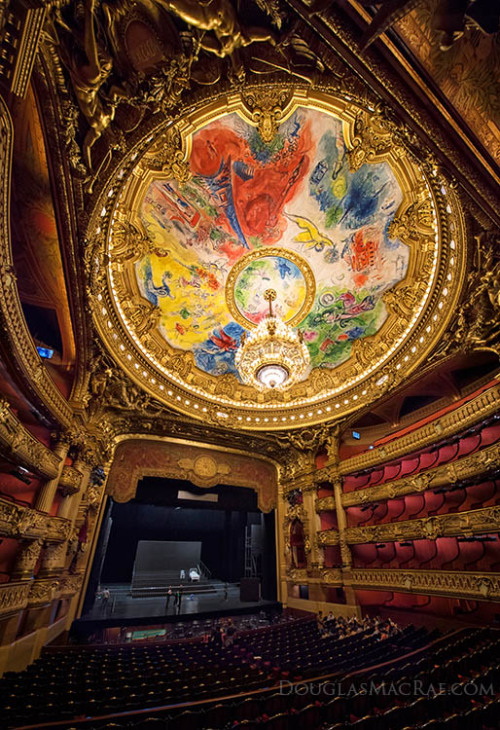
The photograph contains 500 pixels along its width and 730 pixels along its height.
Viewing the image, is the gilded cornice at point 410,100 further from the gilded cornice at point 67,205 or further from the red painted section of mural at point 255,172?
the red painted section of mural at point 255,172

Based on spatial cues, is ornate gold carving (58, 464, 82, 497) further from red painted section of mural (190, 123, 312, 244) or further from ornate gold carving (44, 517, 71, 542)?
red painted section of mural (190, 123, 312, 244)

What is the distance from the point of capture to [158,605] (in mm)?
11977

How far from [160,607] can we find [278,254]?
14971 mm

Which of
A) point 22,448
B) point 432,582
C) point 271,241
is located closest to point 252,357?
point 271,241

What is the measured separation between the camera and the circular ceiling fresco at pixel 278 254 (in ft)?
25.3

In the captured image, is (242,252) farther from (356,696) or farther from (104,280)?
(356,696)

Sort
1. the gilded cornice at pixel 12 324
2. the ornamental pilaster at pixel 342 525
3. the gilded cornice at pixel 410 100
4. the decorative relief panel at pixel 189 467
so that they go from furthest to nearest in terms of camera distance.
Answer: the decorative relief panel at pixel 189 467, the ornamental pilaster at pixel 342 525, the gilded cornice at pixel 12 324, the gilded cornice at pixel 410 100

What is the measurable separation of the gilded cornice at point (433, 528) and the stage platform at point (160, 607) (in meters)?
5.58

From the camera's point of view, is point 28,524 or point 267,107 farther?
point 267,107

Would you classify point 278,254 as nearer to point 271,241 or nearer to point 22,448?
point 271,241

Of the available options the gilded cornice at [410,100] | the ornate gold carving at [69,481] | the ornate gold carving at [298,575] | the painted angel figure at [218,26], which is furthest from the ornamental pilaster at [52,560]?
the gilded cornice at [410,100]

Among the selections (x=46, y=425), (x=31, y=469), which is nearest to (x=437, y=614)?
(x=31, y=469)

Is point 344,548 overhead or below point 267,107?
below

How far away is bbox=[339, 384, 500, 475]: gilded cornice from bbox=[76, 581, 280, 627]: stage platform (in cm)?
732
